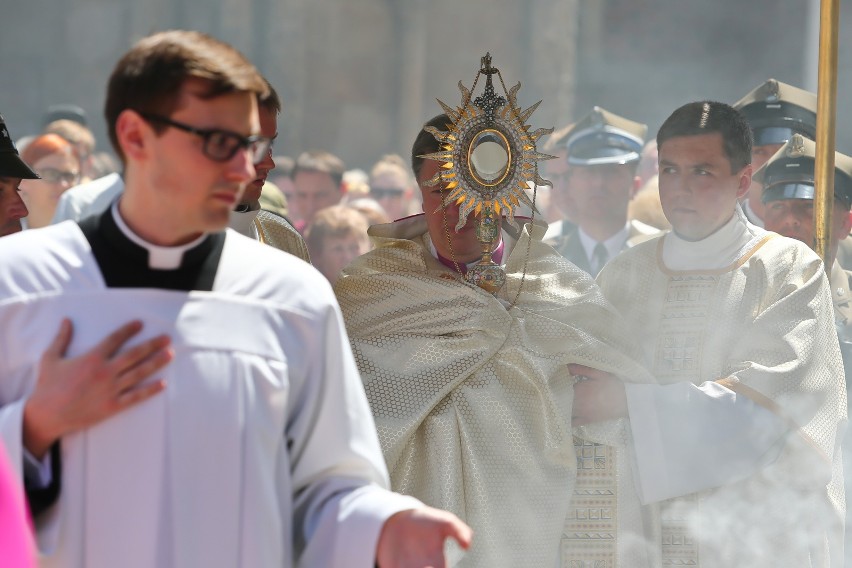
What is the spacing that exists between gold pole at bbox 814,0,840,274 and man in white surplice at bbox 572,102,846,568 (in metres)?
0.41

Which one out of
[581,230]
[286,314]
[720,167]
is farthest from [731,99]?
[286,314]

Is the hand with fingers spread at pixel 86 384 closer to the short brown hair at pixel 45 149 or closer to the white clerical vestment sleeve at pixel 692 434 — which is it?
the white clerical vestment sleeve at pixel 692 434

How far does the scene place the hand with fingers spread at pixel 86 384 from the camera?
2811mm

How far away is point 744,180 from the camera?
17.0 ft

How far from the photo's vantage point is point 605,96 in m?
17.9

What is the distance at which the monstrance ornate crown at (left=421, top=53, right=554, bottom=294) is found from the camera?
4586 millimetres

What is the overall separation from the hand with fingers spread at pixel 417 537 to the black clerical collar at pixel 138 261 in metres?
0.58

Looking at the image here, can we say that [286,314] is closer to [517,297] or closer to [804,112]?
[517,297]

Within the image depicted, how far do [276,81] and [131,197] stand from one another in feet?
53.7

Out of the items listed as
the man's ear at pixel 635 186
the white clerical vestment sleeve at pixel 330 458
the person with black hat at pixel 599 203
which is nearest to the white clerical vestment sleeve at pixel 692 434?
the white clerical vestment sleeve at pixel 330 458

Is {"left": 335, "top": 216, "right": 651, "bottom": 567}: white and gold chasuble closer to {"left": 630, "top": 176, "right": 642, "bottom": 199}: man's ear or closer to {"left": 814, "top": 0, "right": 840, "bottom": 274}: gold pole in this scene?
{"left": 814, "top": 0, "right": 840, "bottom": 274}: gold pole

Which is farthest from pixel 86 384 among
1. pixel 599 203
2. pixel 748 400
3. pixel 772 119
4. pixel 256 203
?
pixel 599 203

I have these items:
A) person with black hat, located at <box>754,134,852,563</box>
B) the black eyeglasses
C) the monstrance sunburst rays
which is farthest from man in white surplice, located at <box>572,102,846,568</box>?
the black eyeglasses

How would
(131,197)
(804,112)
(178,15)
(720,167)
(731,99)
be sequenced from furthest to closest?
(178,15)
(731,99)
(804,112)
(720,167)
(131,197)
